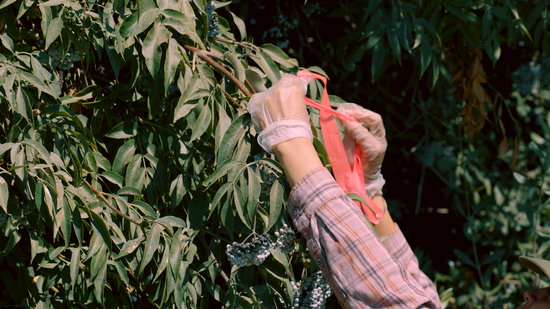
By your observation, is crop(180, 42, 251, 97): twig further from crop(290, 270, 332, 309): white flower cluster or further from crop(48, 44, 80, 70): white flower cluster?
crop(290, 270, 332, 309): white flower cluster

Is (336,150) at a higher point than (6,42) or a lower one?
lower

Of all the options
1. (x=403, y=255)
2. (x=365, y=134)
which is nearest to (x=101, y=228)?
(x=365, y=134)

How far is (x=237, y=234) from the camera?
40.8 inches

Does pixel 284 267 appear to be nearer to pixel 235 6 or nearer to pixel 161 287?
pixel 161 287

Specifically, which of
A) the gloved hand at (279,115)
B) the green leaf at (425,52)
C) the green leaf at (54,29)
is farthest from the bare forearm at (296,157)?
the green leaf at (425,52)

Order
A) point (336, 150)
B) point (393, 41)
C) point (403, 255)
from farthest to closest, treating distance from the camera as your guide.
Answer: point (393, 41) → point (403, 255) → point (336, 150)

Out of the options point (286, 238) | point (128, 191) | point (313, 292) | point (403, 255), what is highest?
point (128, 191)

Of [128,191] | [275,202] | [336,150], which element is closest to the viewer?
[275,202]

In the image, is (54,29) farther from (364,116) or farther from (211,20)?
(364,116)

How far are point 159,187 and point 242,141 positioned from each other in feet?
0.79

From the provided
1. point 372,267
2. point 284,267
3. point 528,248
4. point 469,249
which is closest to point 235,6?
point 284,267

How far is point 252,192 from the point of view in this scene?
0.78 metres

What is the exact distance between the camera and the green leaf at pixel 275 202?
761 mm

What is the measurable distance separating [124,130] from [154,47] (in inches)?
9.3
